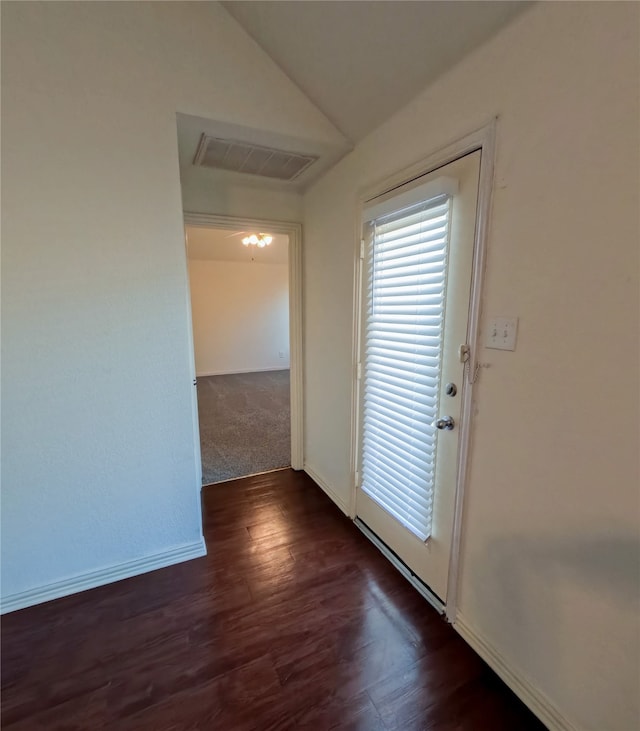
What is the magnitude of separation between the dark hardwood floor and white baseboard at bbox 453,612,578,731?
0.10ft

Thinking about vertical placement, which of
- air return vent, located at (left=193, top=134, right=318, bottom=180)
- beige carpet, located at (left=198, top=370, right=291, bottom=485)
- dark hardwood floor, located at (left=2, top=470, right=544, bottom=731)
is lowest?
dark hardwood floor, located at (left=2, top=470, right=544, bottom=731)

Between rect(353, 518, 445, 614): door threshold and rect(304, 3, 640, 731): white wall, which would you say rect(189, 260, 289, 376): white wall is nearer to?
rect(353, 518, 445, 614): door threshold

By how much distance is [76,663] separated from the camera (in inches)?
56.4

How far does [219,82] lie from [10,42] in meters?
0.82

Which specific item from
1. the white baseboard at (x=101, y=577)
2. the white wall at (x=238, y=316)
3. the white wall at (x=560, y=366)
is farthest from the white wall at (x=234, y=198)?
the white wall at (x=238, y=316)

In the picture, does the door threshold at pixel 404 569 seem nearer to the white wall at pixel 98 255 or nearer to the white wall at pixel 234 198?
the white wall at pixel 98 255

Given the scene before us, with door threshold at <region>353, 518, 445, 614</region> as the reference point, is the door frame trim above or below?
above

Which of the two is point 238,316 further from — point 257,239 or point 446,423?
point 446,423

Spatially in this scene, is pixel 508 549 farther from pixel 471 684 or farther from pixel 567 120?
pixel 567 120

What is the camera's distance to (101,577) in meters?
1.85

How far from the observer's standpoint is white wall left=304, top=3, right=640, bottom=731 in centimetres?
95

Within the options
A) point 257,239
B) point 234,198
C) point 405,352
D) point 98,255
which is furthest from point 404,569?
point 257,239

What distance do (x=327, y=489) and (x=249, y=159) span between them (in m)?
2.36

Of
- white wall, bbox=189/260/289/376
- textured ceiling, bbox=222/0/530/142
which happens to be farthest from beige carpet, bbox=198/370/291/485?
textured ceiling, bbox=222/0/530/142
